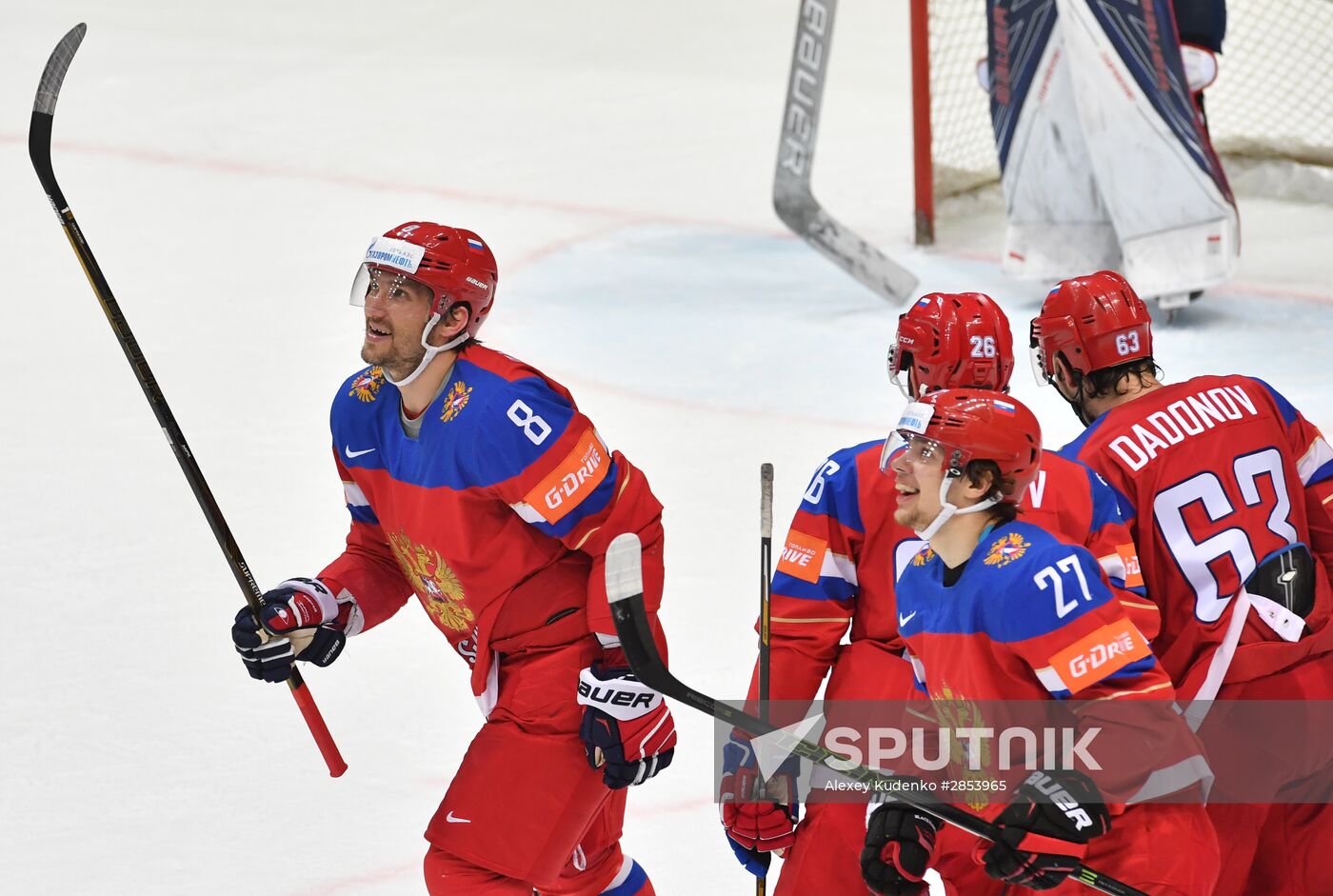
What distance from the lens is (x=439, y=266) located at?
2.77 meters

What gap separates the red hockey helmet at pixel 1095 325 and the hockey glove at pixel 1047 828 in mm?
759

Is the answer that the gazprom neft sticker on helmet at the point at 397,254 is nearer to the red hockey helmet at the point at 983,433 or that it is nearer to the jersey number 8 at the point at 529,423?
the jersey number 8 at the point at 529,423

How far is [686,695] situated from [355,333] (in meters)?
4.07

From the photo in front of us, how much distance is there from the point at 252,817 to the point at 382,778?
10.6 inches

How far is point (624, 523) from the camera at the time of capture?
271cm

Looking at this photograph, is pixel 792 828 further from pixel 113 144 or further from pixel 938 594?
pixel 113 144

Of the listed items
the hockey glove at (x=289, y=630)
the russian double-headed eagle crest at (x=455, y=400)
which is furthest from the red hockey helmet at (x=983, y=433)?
the hockey glove at (x=289, y=630)

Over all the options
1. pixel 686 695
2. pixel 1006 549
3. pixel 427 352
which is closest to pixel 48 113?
pixel 427 352

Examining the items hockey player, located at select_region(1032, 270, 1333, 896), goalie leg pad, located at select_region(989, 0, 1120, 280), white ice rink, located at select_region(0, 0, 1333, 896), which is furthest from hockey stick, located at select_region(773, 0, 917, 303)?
hockey player, located at select_region(1032, 270, 1333, 896)

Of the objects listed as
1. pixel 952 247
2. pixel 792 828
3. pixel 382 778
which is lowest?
pixel 952 247

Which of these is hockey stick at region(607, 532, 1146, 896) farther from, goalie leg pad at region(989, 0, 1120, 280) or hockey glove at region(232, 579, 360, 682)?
goalie leg pad at region(989, 0, 1120, 280)

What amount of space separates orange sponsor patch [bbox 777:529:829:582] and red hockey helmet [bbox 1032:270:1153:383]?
47 cm

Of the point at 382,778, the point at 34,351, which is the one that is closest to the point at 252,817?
the point at 382,778

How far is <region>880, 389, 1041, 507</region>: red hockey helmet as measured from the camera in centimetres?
223
